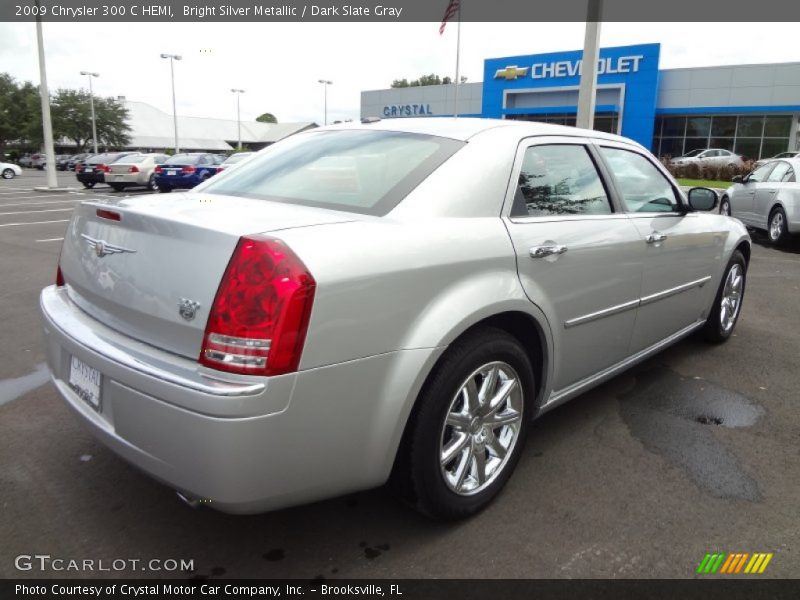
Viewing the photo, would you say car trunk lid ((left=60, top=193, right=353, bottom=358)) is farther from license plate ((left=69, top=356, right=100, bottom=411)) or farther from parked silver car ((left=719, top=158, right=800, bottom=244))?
parked silver car ((left=719, top=158, right=800, bottom=244))

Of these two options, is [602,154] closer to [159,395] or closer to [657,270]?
[657,270]

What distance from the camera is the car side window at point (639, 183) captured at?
348 cm

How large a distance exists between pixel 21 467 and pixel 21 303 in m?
3.42

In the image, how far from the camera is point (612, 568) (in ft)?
7.45

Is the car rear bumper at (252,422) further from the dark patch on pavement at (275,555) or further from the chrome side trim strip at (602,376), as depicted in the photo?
the chrome side trim strip at (602,376)

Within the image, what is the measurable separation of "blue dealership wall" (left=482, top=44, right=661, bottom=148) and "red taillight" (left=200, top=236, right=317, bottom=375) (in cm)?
3325

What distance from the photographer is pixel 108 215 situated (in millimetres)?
2377

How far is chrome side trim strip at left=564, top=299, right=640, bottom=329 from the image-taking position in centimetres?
290

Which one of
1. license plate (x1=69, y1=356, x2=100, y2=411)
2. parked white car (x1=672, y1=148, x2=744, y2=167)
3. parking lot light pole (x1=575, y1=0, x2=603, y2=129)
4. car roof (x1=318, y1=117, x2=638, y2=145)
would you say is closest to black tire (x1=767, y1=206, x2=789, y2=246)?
parking lot light pole (x1=575, y1=0, x2=603, y2=129)

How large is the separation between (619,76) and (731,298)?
101 ft

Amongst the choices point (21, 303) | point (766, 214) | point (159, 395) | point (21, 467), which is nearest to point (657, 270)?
point (159, 395)

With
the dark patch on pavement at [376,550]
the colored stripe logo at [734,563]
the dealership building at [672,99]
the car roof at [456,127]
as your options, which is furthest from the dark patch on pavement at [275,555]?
the dealership building at [672,99]

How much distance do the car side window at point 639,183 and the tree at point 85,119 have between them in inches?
2605

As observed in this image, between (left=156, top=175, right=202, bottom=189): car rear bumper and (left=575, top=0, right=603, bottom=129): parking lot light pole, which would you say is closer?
(left=575, top=0, right=603, bottom=129): parking lot light pole
